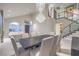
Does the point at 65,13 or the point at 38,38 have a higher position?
the point at 65,13

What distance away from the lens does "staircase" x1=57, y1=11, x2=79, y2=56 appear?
111cm

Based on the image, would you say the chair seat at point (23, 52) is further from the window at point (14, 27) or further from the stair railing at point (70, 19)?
the stair railing at point (70, 19)

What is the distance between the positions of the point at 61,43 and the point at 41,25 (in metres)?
0.24

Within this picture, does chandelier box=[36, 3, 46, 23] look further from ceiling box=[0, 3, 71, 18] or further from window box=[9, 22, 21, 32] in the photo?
window box=[9, 22, 21, 32]

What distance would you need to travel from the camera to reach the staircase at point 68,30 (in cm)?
111

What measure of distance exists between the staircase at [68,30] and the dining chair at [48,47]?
7 centimetres

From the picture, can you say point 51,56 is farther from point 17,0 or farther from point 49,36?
point 17,0

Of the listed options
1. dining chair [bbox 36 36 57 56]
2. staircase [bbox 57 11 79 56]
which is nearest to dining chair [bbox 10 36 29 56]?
dining chair [bbox 36 36 57 56]

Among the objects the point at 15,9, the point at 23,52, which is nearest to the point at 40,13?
the point at 15,9

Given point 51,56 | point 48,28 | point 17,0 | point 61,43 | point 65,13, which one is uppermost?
point 17,0

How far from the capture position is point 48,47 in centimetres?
111

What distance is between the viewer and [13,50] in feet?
3.62

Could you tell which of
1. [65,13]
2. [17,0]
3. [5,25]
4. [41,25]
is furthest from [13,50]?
[65,13]

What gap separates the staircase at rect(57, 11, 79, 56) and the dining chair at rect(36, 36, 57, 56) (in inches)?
2.9
